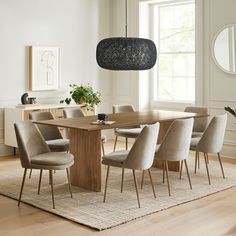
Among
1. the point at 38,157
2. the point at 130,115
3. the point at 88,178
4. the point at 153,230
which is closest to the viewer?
the point at 153,230

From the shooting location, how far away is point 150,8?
8.74 m

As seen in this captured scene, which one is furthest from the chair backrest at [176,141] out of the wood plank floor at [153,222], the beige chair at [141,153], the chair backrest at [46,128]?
the chair backrest at [46,128]

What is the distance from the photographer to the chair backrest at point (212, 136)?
5598 mm

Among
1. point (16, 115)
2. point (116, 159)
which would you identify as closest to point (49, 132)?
point (16, 115)

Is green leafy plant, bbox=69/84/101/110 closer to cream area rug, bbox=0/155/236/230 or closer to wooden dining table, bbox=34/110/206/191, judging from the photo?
cream area rug, bbox=0/155/236/230

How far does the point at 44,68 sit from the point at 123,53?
2.74 metres

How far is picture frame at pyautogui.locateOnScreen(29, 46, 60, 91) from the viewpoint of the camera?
25.5 ft

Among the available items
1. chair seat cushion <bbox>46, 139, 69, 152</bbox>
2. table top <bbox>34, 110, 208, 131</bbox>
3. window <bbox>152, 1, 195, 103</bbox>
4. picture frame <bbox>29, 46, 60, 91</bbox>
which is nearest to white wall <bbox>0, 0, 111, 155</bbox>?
picture frame <bbox>29, 46, 60, 91</bbox>

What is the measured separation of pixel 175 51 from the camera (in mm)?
8523

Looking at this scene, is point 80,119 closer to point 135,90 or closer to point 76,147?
point 76,147

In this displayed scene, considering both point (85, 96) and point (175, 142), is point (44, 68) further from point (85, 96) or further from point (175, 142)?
point (175, 142)

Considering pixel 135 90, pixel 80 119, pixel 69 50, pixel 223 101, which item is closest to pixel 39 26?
pixel 69 50

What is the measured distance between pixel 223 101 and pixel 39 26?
10.3ft

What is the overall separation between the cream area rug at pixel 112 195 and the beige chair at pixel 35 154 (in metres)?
0.24
